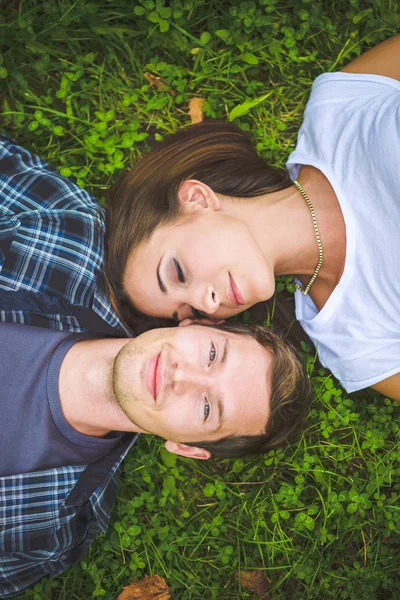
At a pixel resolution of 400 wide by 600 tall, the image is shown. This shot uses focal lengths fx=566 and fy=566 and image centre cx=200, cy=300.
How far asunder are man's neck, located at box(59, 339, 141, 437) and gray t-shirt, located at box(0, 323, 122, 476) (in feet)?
0.16

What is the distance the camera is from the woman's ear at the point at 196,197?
131 inches

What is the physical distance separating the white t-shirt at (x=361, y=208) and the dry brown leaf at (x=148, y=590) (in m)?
1.94

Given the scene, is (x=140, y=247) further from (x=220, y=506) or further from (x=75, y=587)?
(x=75, y=587)

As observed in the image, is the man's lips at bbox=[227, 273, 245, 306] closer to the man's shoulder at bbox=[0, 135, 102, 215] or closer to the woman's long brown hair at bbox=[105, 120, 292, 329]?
the woman's long brown hair at bbox=[105, 120, 292, 329]

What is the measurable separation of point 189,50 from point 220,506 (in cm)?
341

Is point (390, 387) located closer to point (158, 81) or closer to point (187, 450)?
point (187, 450)

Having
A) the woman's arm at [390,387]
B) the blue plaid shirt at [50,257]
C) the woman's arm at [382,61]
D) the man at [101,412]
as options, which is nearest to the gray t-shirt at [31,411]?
the man at [101,412]

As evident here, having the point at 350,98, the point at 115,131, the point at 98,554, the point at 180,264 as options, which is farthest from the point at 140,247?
the point at 98,554

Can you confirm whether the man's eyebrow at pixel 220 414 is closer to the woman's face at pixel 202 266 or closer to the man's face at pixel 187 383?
the man's face at pixel 187 383

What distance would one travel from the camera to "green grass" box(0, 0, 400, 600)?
13.4 ft

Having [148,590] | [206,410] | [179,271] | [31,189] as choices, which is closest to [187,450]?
[206,410]

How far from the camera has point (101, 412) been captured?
341 cm

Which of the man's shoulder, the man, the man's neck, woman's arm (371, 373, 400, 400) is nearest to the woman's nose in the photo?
the man

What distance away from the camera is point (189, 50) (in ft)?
14.1
